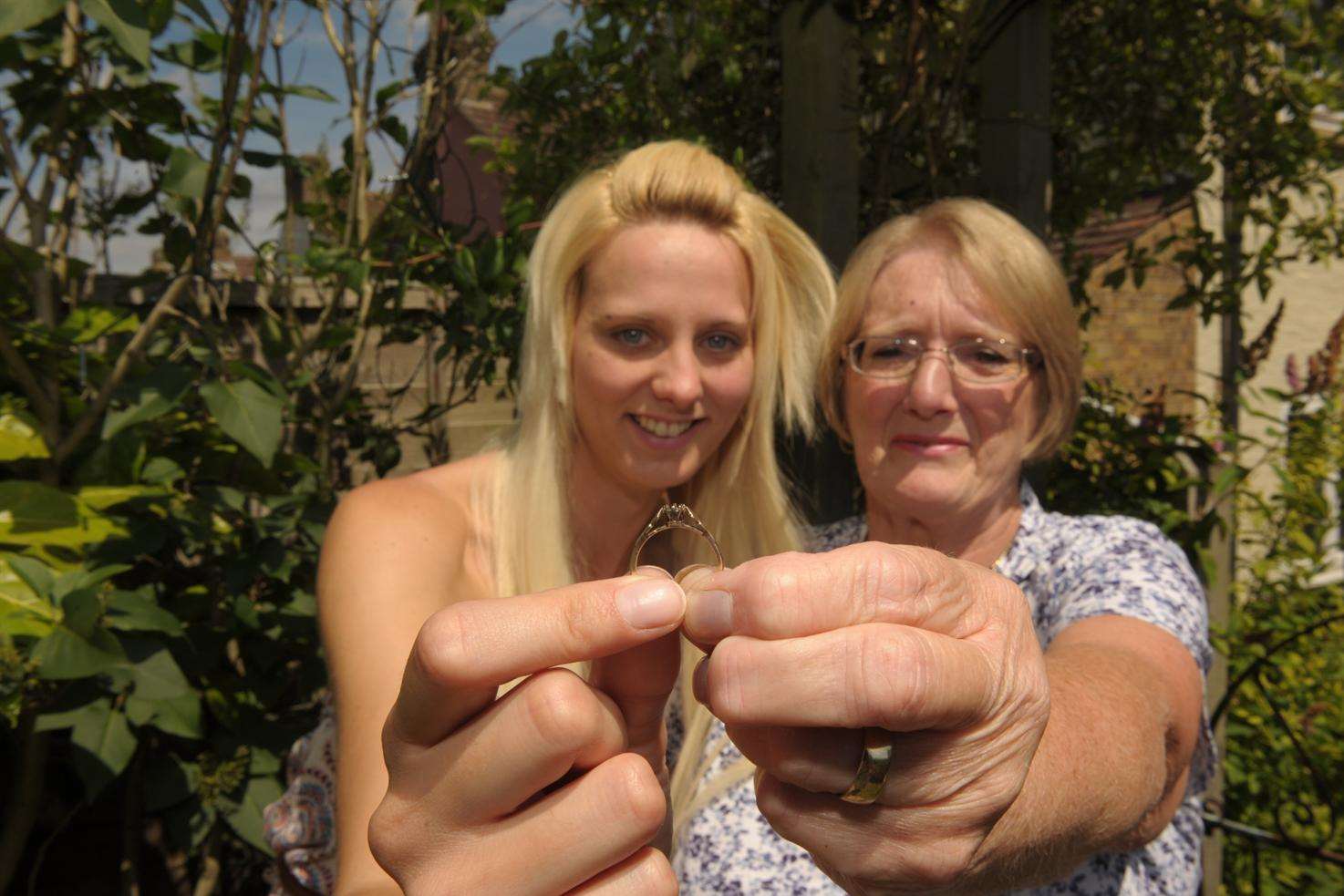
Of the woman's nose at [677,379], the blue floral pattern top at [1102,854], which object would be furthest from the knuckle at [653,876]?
the woman's nose at [677,379]

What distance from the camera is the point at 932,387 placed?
1.86 m

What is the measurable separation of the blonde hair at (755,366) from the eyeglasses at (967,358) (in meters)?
0.26

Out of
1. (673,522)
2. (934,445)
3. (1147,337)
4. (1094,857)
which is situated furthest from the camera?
(1147,337)

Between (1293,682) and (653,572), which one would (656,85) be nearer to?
(653,572)

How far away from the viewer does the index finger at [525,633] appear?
766mm

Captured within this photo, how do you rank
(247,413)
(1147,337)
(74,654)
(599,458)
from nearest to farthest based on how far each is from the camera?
(74,654) < (247,413) < (599,458) < (1147,337)

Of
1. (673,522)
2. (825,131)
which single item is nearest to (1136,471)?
(825,131)

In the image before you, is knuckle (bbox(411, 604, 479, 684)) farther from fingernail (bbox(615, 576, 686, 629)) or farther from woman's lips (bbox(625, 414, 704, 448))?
woman's lips (bbox(625, 414, 704, 448))

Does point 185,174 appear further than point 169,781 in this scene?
No

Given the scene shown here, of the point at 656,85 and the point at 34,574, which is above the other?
the point at 656,85

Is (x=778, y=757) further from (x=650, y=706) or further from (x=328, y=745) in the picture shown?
(x=328, y=745)

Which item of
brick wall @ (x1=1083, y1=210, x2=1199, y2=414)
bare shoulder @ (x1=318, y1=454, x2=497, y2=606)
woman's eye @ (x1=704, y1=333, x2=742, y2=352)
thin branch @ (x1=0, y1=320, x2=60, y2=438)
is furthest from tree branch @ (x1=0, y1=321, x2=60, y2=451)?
brick wall @ (x1=1083, y1=210, x2=1199, y2=414)

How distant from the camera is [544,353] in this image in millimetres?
1998

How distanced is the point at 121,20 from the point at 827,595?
147 centimetres
